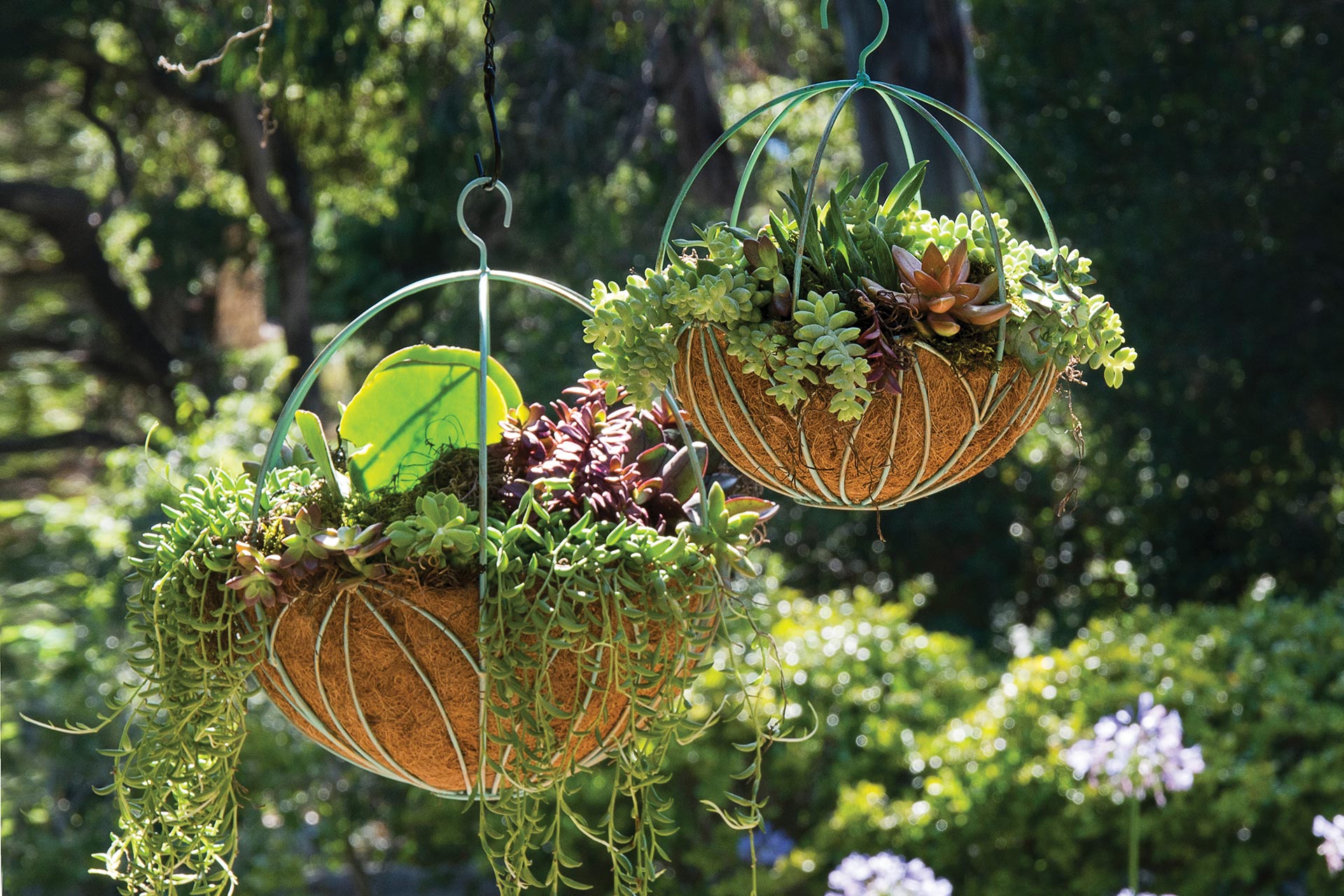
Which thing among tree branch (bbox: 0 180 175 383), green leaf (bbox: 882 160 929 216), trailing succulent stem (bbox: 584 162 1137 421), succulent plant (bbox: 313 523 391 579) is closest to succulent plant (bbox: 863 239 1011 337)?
trailing succulent stem (bbox: 584 162 1137 421)

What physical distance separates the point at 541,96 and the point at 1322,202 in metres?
3.91

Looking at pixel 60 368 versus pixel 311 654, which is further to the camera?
pixel 60 368

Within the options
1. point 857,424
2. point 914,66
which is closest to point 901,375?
point 857,424

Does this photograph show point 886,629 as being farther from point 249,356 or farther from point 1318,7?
point 249,356

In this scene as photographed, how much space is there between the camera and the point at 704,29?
621cm

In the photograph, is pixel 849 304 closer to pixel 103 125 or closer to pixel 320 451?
pixel 320 451

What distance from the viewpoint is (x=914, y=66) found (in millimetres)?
4836

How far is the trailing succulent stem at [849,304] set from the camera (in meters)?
1.15

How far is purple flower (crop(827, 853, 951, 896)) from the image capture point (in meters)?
2.26

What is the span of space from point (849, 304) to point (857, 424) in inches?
4.7

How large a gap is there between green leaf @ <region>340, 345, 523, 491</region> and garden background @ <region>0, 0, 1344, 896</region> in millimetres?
687

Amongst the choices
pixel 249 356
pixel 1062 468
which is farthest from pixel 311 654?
pixel 249 356

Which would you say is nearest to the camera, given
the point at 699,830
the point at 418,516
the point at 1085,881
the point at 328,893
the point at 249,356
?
the point at 418,516

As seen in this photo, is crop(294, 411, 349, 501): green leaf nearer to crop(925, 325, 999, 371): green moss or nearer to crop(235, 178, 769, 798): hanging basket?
crop(235, 178, 769, 798): hanging basket
